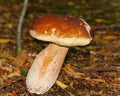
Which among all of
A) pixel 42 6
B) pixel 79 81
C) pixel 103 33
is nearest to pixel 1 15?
pixel 42 6

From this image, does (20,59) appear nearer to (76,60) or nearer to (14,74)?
(14,74)

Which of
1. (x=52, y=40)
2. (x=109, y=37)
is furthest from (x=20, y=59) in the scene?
→ (x=109, y=37)

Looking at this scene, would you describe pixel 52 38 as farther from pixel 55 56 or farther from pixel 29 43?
pixel 29 43

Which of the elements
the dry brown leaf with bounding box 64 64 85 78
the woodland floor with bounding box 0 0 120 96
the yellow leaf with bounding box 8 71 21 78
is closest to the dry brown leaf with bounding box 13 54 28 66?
the woodland floor with bounding box 0 0 120 96

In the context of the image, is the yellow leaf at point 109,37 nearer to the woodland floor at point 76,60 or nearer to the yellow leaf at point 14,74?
the woodland floor at point 76,60

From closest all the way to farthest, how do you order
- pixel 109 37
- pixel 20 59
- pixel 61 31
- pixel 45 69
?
1. pixel 61 31
2. pixel 45 69
3. pixel 20 59
4. pixel 109 37

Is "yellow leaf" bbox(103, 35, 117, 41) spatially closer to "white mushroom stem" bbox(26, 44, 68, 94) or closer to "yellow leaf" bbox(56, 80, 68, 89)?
"yellow leaf" bbox(56, 80, 68, 89)
